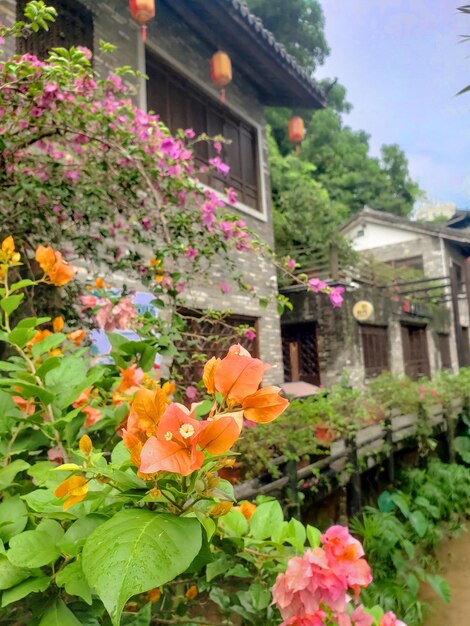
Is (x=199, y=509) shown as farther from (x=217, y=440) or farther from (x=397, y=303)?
(x=397, y=303)

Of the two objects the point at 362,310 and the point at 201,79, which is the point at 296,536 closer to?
the point at 201,79

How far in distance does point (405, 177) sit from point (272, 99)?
61.0ft

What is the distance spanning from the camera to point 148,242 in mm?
3074

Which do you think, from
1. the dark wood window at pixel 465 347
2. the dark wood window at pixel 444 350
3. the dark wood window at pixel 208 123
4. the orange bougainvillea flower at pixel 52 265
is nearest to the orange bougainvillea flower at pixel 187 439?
the orange bougainvillea flower at pixel 52 265

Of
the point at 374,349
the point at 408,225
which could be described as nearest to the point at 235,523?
the point at 374,349

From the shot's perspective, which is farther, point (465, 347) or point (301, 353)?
point (465, 347)

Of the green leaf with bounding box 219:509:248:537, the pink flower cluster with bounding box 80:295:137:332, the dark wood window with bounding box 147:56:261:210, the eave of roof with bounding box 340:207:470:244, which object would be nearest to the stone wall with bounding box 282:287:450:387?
the dark wood window with bounding box 147:56:261:210

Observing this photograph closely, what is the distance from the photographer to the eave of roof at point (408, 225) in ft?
52.0

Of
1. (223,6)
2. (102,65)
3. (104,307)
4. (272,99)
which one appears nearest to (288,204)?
(272,99)

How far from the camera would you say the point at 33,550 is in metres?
0.69

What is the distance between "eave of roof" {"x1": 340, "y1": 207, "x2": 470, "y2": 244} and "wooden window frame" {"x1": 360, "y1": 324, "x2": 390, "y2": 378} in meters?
6.63

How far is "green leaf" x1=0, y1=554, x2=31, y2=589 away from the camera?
684 mm

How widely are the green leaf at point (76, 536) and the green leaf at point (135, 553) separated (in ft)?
0.49

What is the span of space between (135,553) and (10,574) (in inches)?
12.8
